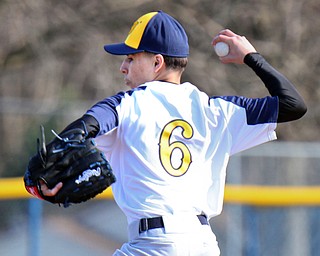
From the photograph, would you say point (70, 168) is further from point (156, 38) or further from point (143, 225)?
point (156, 38)

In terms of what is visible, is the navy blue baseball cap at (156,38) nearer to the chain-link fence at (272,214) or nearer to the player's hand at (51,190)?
the player's hand at (51,190)

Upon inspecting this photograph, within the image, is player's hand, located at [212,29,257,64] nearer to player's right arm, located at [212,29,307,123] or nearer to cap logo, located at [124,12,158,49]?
player's right arm, located at [212,29,307,123]

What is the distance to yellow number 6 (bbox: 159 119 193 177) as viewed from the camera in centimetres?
361

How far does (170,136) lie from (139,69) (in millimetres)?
388

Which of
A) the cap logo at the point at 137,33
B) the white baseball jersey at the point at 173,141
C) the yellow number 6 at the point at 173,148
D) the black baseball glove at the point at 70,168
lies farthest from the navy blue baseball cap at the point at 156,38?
the black baseball glove at the point at 70,168

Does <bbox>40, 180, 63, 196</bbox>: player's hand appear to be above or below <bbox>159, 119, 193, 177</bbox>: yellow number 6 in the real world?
below

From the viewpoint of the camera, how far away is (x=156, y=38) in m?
3.80

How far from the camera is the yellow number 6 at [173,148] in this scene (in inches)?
142

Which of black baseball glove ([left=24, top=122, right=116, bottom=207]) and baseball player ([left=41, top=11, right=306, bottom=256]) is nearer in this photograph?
black baseball glove ([left=24, top=122, right=116, bottom=207])

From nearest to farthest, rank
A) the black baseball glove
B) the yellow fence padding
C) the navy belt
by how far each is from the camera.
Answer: the black baseball glove → the navy belt → the yellow fence padding

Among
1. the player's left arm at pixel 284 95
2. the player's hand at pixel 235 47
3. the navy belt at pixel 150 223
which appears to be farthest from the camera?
the player's hand at pixel 235 47

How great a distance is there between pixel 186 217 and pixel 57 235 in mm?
4047

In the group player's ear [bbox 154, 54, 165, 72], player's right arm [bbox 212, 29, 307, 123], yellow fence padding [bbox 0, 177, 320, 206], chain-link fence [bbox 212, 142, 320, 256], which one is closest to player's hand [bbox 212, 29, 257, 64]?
player's right arm [bbox 212, 29, 307, 123]

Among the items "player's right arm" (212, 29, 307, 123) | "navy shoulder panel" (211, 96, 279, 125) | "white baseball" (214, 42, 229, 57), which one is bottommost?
"navy shoulder panel" (211, 96, 279, 125)
